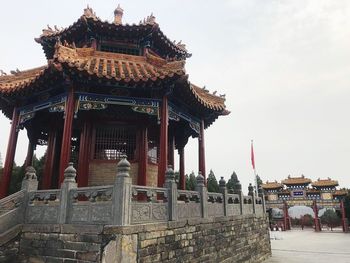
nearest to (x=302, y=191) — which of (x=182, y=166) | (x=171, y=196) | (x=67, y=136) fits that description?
(x=182, y=166)

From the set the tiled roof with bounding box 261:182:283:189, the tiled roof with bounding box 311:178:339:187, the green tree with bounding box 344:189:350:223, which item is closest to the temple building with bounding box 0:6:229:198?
the tiled roof with bounding box 261:182:283:189

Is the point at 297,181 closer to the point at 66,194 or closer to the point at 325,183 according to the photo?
the point at 325,183

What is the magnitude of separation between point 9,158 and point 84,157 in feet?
8.72

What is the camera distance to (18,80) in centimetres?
1064

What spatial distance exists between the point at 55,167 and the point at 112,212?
648 cm

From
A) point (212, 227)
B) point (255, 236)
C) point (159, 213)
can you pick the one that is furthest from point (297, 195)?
point (159, 213)

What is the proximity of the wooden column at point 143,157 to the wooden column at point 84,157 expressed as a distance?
1807mm

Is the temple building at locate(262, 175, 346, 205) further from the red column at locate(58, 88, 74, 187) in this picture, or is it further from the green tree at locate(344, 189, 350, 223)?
the red column at locate(58, 88, 74, 187)

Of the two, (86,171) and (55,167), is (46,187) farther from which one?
(86,171)

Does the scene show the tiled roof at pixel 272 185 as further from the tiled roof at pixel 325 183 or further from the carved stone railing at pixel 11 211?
the carved stone railing at pixel 11 211

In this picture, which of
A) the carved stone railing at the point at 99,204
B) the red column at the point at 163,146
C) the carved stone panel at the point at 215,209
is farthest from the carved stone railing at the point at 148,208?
the carved stone panel at the point at 215,209

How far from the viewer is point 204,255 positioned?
8.88 meters

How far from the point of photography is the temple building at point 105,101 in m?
9.02

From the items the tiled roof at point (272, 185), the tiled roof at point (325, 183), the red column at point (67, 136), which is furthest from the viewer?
the tiled roof at point (272, 185)
